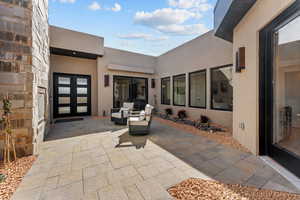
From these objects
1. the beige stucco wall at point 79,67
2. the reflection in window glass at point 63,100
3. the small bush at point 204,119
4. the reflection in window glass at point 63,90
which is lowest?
the small bush at point 204,119

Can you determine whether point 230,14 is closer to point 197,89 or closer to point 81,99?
point 197,89

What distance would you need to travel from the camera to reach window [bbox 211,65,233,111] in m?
5.08

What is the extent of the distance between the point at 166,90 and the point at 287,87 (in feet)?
20.6

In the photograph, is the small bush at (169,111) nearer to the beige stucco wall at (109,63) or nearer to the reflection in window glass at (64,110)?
the beige stucco wall at (109,63)

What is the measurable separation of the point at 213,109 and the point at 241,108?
7.52ft

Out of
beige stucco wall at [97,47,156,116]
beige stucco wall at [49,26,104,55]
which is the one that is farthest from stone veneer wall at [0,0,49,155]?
beige stucco wall at [97,47,156,116]

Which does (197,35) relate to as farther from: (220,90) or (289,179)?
(289,179)

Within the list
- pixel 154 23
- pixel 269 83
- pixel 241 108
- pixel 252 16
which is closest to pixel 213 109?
pixel 241 108

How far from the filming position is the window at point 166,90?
8284mm

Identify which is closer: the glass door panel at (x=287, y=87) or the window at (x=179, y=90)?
the glass door panel at (x=287, y=87)

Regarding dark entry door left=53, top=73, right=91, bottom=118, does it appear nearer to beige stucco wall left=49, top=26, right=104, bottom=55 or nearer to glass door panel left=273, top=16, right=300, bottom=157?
beige stucco wall left=49, top=26, right=104, bottom=55

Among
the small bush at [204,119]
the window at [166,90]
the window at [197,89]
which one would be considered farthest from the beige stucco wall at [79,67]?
the small bush at [204,119]

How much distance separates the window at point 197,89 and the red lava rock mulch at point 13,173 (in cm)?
602

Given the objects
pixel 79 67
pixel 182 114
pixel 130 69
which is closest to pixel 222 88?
pixel 182 114
